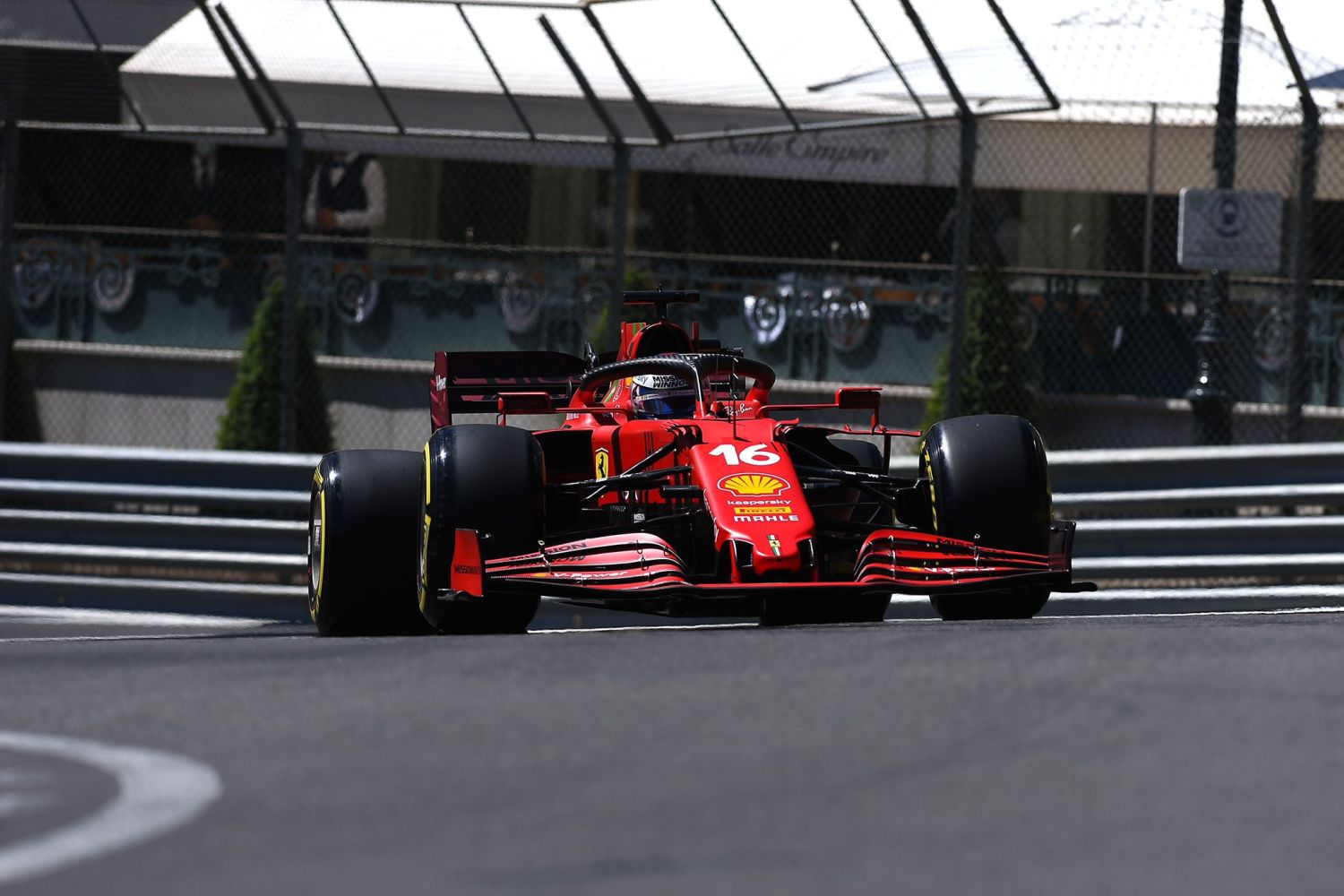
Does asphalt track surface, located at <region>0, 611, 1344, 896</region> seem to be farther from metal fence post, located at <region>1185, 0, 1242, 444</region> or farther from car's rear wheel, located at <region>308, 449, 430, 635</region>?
metal fence post, located at <region>1185, 0, 1242, 444</region>

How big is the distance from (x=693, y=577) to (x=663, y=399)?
4.62 feet

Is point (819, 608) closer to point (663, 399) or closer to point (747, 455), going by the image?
point (747, 455)

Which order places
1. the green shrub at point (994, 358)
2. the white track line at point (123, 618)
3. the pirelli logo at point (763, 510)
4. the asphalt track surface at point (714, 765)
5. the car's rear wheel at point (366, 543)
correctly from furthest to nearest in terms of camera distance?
the green shrub at point (994, 358)
the white track line at point (123, 618)
the car's rear wheel at point (366, 543)
the pirelli logo at point (763, 510)
the asphalt track surface at point (714, 765)

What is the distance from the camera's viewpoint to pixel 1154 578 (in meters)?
8.66

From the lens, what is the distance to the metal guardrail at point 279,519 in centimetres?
845

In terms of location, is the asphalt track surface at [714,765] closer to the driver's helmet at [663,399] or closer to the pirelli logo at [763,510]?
the pirelli logo at [763,510]

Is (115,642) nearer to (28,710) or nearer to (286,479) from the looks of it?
(28,710)

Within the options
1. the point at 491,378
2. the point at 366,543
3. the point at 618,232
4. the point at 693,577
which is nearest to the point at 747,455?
the point at 693,577

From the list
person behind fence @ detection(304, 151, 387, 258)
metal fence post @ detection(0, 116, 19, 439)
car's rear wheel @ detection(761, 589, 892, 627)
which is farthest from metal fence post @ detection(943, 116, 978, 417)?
person behind fence @ detection(304, 151, 387, 258)

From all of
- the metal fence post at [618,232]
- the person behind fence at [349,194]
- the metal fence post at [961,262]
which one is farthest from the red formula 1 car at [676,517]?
the person behind fence at [349,194]

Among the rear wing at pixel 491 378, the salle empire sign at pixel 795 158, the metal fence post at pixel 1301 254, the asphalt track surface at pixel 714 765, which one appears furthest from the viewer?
the salle empire sign at pixel 795 158

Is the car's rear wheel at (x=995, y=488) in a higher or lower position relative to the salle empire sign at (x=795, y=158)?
lower

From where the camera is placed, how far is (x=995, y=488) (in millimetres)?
7039

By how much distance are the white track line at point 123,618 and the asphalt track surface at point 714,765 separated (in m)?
3.38
